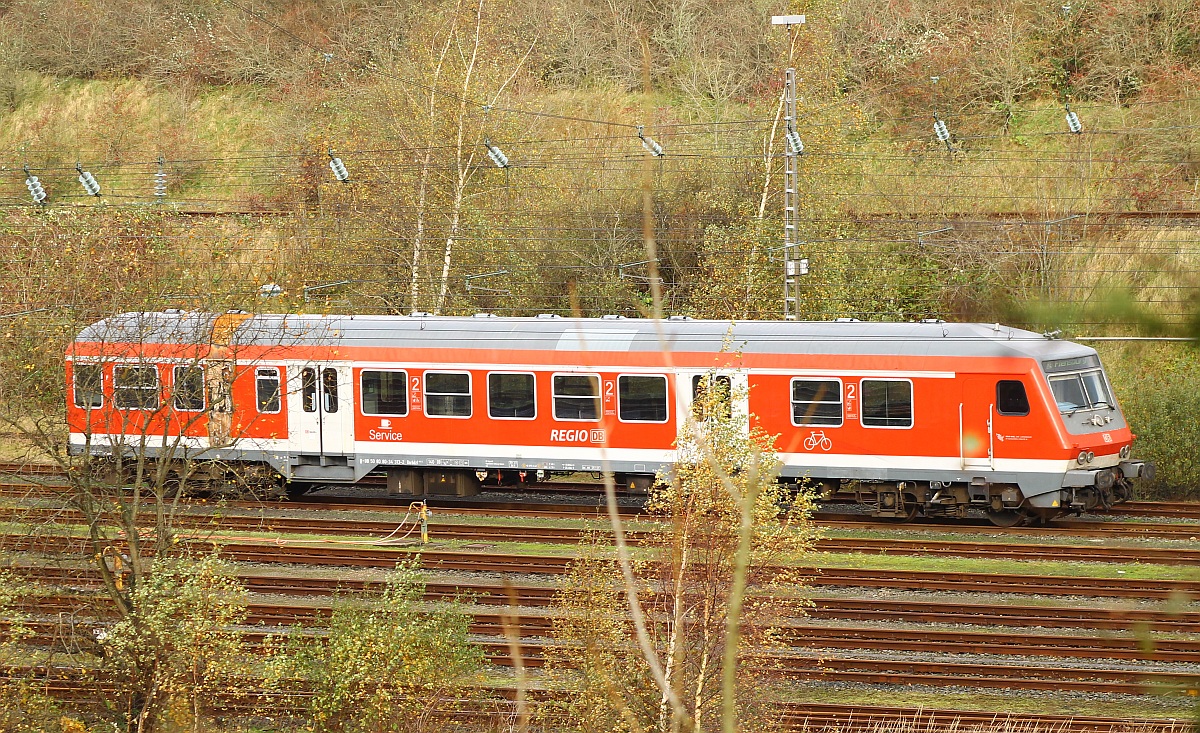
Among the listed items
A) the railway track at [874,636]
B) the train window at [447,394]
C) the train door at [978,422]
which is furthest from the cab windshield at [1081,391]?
the train window at [447,394]

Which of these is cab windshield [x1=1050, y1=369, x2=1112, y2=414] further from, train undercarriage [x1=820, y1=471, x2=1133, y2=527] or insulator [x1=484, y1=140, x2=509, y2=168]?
insulator [x1=484, y1=140, x2=509, y2=168]

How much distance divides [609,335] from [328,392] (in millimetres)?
5095

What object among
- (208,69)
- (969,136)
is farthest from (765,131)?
(208,69)

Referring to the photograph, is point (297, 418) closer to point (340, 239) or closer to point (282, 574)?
point (282, 574)

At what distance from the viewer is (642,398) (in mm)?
20188

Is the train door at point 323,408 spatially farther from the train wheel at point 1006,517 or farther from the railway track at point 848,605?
the train wheel at point 1006,517

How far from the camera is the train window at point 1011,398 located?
61.4 ft

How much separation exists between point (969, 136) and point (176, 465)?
979 inches

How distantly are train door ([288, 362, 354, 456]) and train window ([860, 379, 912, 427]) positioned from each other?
876 centimetres

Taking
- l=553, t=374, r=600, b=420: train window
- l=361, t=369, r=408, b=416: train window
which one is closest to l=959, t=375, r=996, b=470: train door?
l=553, t=374, r=600, b=420: train window

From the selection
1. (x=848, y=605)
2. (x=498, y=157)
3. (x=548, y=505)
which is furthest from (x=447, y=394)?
(x=498, y=157)

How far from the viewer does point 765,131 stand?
30.4 m

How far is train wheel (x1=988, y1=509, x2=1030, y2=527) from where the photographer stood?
19.8 metres

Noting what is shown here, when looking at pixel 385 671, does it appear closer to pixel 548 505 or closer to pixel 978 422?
pixel 548 505
